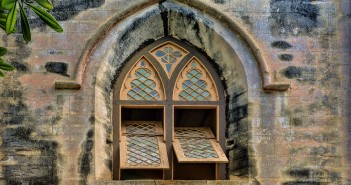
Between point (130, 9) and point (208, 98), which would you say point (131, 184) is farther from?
point (130, 9)

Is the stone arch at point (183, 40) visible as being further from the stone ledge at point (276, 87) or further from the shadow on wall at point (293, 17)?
the shadow on wall at point (293, 17)

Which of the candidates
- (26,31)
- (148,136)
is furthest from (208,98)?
(26,31)

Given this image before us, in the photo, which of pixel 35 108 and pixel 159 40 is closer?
pixel 35 108

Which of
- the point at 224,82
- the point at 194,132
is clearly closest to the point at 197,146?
the point at 194,132

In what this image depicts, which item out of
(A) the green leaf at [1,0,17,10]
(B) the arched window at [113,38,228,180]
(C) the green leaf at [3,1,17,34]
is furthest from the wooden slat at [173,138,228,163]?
(A) the green leaf at [1,0,17,10]

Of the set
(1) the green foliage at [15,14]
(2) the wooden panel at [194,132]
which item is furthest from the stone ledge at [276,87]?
(1) the green foliage at [15,14]

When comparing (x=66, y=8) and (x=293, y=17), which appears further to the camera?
(x=293, y=17)

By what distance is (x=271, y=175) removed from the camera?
944cm

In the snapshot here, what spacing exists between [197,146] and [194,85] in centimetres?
79

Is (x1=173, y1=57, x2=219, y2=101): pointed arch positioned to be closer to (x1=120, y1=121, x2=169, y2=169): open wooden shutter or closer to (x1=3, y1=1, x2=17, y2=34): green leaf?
(x1=120, y1=121, x2=169, y2=169): open wooden shutter

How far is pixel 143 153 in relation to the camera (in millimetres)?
9578

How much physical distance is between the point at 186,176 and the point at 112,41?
1.92 meters

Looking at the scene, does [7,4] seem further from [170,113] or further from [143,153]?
[170,113]

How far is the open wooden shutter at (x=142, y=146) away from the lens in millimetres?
9398
